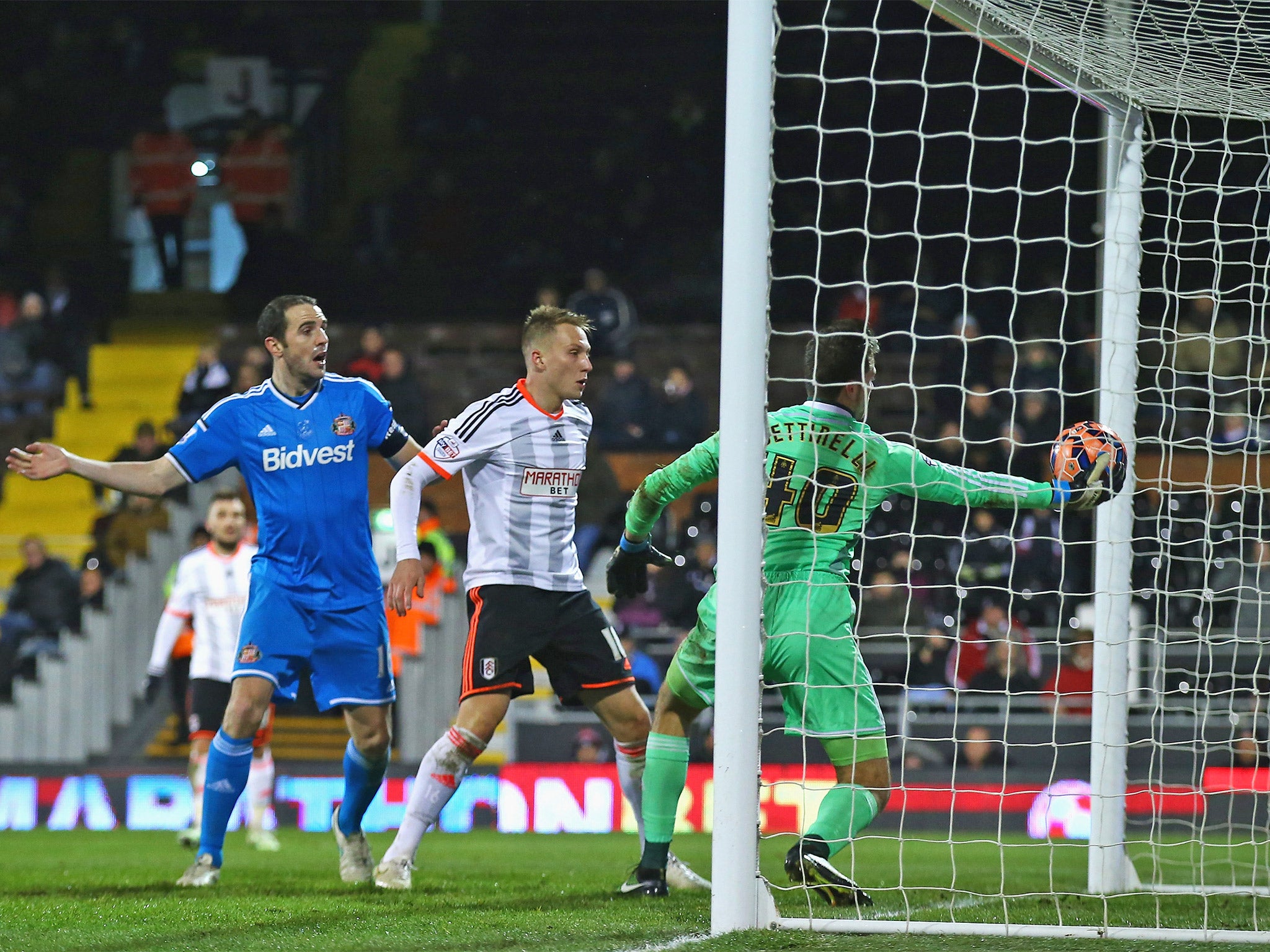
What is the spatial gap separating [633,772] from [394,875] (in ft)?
2.94

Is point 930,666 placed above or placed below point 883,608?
below

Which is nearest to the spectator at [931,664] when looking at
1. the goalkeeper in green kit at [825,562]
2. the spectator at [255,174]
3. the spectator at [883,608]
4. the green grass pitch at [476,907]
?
the spectator at [883,608]

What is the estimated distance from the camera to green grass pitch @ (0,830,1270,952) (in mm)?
4012

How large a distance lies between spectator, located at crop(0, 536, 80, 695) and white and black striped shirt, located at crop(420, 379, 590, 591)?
855 cm

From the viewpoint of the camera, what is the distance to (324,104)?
60.8ft

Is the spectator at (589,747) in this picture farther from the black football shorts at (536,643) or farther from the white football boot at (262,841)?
the black football shorts at (536,643)

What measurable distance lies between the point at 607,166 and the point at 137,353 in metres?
5.72

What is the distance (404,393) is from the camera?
1368 centimetres

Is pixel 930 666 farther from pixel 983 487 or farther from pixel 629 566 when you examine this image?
pixel 983 487

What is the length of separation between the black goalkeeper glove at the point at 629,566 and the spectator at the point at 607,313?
9908 mm

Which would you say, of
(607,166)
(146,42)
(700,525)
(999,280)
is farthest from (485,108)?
(700,525)

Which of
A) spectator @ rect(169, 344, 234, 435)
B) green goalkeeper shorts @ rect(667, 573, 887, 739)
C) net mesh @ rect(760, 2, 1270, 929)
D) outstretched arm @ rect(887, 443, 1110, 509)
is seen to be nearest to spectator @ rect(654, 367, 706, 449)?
net mesh @ rect(760, 2, 1270, 929)

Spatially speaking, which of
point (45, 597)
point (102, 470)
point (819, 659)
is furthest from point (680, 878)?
point (45, 597)

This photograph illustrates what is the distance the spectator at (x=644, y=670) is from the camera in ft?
37.2
